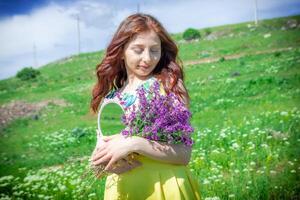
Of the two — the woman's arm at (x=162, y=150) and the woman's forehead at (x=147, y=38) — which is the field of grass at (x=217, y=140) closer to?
the woman's forehead at (x=147, y=38)

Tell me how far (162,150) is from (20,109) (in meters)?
14.4

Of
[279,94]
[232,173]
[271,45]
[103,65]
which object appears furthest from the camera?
[271,45]

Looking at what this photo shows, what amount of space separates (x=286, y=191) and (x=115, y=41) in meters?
2.67

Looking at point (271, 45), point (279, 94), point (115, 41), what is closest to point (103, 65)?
point (115, 41)

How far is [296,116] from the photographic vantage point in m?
7.67

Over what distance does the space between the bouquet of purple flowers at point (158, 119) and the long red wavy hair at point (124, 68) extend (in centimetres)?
14

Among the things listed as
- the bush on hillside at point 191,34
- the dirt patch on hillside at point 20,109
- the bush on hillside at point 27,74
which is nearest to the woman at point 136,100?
the dirt patch on hillside at point 20,109

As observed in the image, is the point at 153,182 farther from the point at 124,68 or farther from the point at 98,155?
the point at 124,68

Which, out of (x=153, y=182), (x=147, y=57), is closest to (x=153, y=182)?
(x=153, y=182)

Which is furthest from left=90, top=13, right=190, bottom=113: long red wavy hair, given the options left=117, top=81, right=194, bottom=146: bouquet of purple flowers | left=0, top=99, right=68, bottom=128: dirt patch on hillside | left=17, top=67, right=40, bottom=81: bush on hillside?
left=17, top=67, right=40, bottom=81: bush on hillside

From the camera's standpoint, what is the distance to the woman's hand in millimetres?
2662

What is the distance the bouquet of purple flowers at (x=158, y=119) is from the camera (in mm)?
2688

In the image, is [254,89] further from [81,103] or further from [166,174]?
[166,174]

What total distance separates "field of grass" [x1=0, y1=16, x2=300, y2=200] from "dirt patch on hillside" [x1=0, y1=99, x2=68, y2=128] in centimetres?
43
